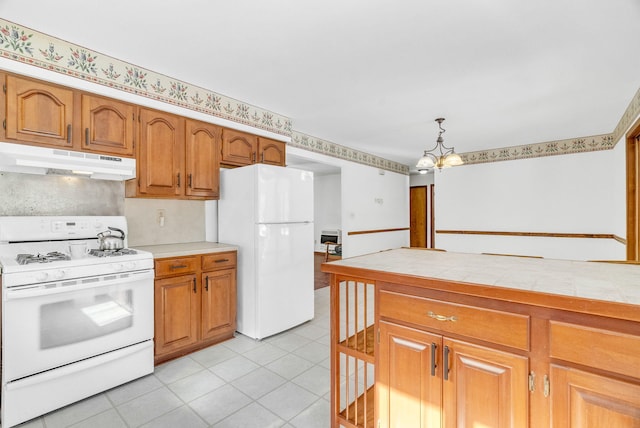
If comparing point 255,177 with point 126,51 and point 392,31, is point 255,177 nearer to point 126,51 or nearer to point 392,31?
point 126,51

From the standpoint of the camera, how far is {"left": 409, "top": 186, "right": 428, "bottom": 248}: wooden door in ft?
27.0

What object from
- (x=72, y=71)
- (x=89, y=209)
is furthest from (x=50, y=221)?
(x=72, y=71)

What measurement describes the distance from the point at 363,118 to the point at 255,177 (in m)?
1.68

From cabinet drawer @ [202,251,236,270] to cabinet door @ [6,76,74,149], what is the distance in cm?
134

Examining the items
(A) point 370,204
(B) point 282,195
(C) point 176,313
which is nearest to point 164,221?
(C) point 176,313

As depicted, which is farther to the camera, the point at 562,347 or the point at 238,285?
the point at 238,285

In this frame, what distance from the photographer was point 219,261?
291 cm

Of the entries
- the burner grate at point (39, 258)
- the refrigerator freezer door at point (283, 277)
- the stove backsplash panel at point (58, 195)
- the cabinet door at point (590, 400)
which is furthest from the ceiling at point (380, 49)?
the cabinet door at point (590, 400)

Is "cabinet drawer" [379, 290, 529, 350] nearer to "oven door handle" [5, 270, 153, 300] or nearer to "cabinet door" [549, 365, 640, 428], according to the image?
"cabinet door" [549, 365, 640, 428]

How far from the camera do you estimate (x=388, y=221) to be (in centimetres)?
674

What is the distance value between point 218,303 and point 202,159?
4.59 ft

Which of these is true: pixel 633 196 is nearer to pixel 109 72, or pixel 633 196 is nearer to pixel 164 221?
pixel 164 221

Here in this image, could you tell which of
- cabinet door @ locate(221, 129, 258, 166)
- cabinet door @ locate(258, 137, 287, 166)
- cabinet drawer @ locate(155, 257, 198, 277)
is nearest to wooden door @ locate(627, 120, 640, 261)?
cabinet door @ locate(258, 137, 287, 166)

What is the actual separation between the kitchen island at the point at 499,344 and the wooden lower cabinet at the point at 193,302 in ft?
5.10
